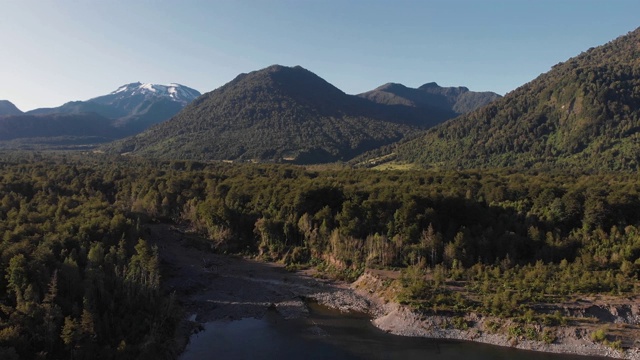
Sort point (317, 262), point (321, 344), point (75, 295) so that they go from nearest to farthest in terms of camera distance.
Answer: point (75, 295) → point (321, 344) → point (317, 262)

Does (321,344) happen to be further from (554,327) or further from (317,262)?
(317,262)

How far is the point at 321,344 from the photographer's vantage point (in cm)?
4169

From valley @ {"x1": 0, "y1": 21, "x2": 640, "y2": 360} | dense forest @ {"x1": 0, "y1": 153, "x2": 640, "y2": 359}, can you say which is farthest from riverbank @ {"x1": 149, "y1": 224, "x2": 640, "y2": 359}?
dense forest @ {"x1": 0, "y1": 153, "x2": 640, "y2": 359}

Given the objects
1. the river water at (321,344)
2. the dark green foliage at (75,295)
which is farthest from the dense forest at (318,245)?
the river water at (321,344)

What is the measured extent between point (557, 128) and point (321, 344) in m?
147

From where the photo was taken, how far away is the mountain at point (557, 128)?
135 m

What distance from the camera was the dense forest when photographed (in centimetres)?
3475

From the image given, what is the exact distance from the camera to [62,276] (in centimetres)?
3722

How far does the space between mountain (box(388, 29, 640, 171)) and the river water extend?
105 metres

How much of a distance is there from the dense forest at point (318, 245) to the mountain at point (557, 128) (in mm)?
54837

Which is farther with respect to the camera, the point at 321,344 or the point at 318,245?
the point at 318,245

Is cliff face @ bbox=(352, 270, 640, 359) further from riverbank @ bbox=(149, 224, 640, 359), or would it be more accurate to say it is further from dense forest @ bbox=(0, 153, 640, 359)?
dense forest @ bbox=(0, 153, 640, 359)

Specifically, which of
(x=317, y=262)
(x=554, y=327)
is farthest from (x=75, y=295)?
(x=554, y=327)

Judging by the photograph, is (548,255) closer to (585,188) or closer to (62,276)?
(585,188)
